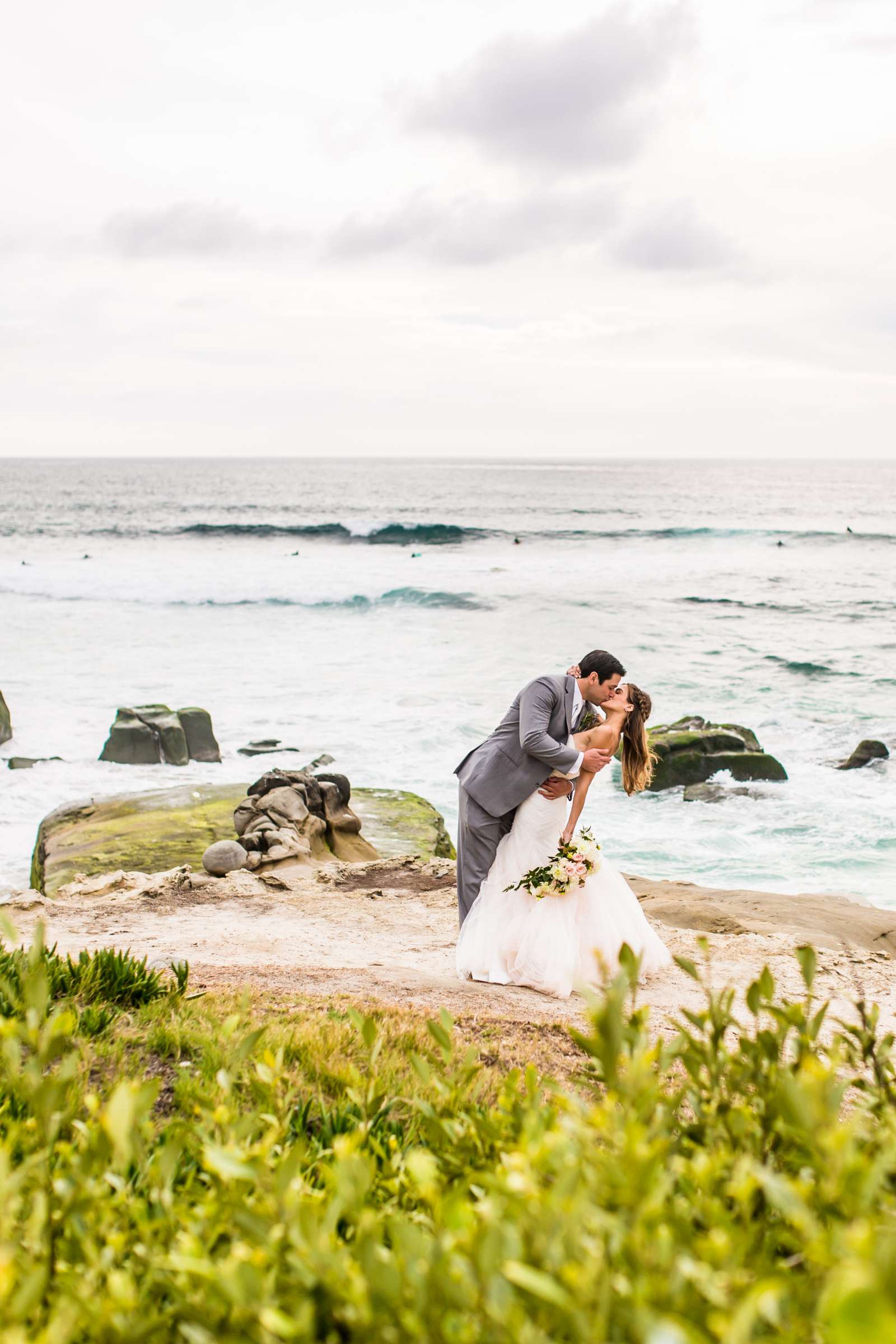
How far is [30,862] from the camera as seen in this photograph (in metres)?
10.6

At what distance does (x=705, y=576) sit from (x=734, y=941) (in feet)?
102

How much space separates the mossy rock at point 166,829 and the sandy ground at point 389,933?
1.96 feet

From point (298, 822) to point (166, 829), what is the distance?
157 cm

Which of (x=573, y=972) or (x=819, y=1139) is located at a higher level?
(x=819, y=1139)

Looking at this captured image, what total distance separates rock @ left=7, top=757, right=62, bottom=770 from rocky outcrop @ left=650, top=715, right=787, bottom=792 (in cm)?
935

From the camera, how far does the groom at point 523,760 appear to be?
625 cm

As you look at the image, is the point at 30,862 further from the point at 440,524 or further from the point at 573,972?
the point at 440,524

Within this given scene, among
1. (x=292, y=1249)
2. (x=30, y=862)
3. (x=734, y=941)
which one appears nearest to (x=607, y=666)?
(x=734, y=941)

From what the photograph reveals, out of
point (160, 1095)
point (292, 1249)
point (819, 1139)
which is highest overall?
point (819, 1139)

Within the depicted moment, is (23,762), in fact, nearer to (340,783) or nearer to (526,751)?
(340,783)

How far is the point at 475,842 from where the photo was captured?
6660 millimetres

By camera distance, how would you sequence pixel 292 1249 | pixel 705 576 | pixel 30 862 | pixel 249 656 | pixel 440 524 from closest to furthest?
pixel 292 1249, pixel 30 862, pixel 249 656, pixel 705 576, pixel 440 524

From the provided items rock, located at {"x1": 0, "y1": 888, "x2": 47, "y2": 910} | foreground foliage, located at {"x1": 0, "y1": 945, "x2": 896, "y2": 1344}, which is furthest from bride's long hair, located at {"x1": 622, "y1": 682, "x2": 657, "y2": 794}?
rock, located at {"x1": 0, "y1": 888, "x2": 47, "y2": 910}

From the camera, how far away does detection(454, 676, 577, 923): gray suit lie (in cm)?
626
